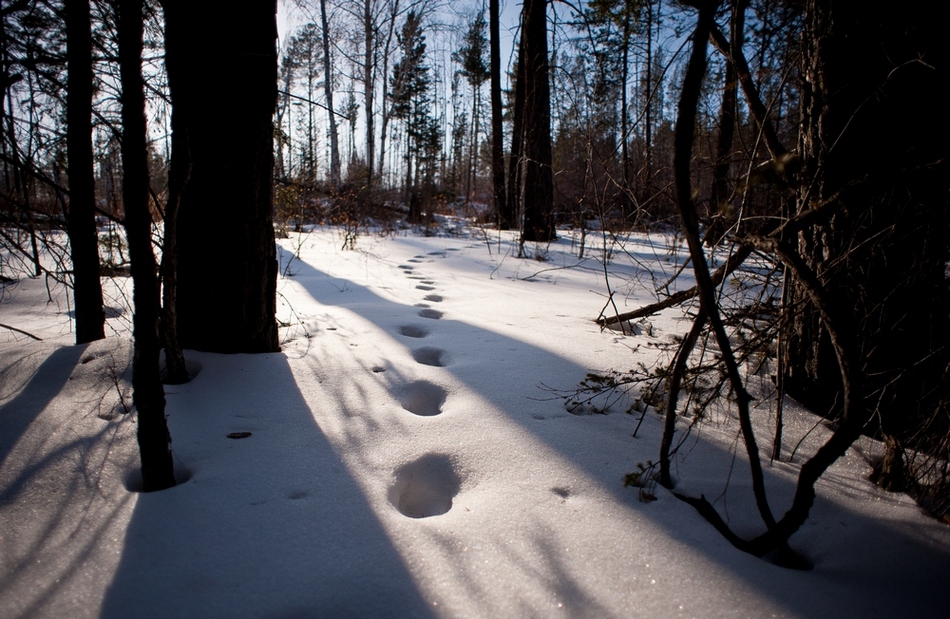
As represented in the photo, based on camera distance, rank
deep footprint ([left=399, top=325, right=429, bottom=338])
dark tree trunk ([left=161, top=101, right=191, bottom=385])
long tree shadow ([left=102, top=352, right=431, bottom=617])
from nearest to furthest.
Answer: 1. long tree shadow ([left=102, top=352, right=431, bottom=617])
2. dark tree trunk ([left=161, top=101, right=191, bottom=385])
3. deep footprint ([left=399, top=325, right=429, bottom=338])

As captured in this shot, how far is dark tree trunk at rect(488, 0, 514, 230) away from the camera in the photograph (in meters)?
8.34

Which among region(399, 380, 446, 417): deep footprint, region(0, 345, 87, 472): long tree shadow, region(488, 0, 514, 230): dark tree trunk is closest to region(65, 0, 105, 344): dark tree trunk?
region(0, 345, 87, 472): long tree shadow

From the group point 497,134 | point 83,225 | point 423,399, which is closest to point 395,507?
point 423,399

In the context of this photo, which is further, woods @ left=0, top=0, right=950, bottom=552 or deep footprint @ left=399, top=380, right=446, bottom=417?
deep footprint @ left=399, top=380, right=446, bottom=417

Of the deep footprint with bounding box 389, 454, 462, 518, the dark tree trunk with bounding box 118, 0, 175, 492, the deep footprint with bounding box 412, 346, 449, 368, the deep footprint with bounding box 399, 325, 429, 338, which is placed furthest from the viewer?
the deep footprint with bounding box 399, 325, 429, 338

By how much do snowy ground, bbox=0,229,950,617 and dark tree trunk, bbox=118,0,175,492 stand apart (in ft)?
0.44

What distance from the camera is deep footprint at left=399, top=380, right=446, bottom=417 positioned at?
176 cm

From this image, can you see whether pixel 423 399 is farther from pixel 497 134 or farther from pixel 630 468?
pixel 497 134

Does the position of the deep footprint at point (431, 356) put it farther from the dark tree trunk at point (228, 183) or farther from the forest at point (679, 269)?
the dark tree trunk at point (228, 183)

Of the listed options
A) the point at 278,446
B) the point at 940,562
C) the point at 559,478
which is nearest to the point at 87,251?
the point at 278,446

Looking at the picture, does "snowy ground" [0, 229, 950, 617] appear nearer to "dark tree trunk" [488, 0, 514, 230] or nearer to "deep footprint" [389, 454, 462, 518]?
"deep footprint" [389, 454, 462, 518]

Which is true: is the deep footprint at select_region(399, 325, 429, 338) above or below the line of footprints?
above

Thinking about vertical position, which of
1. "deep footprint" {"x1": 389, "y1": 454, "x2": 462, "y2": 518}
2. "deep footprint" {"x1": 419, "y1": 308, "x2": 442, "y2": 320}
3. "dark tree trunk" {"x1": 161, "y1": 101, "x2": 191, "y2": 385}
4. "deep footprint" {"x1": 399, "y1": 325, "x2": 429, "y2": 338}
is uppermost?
"dark tree trunk" {"x1": 161, "y1": 101, "x2": 191, "y2": 385}

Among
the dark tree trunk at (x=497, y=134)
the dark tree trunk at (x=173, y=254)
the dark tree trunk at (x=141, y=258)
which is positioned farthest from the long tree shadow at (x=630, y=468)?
the dark tree trunk at (x=497, y=134)
